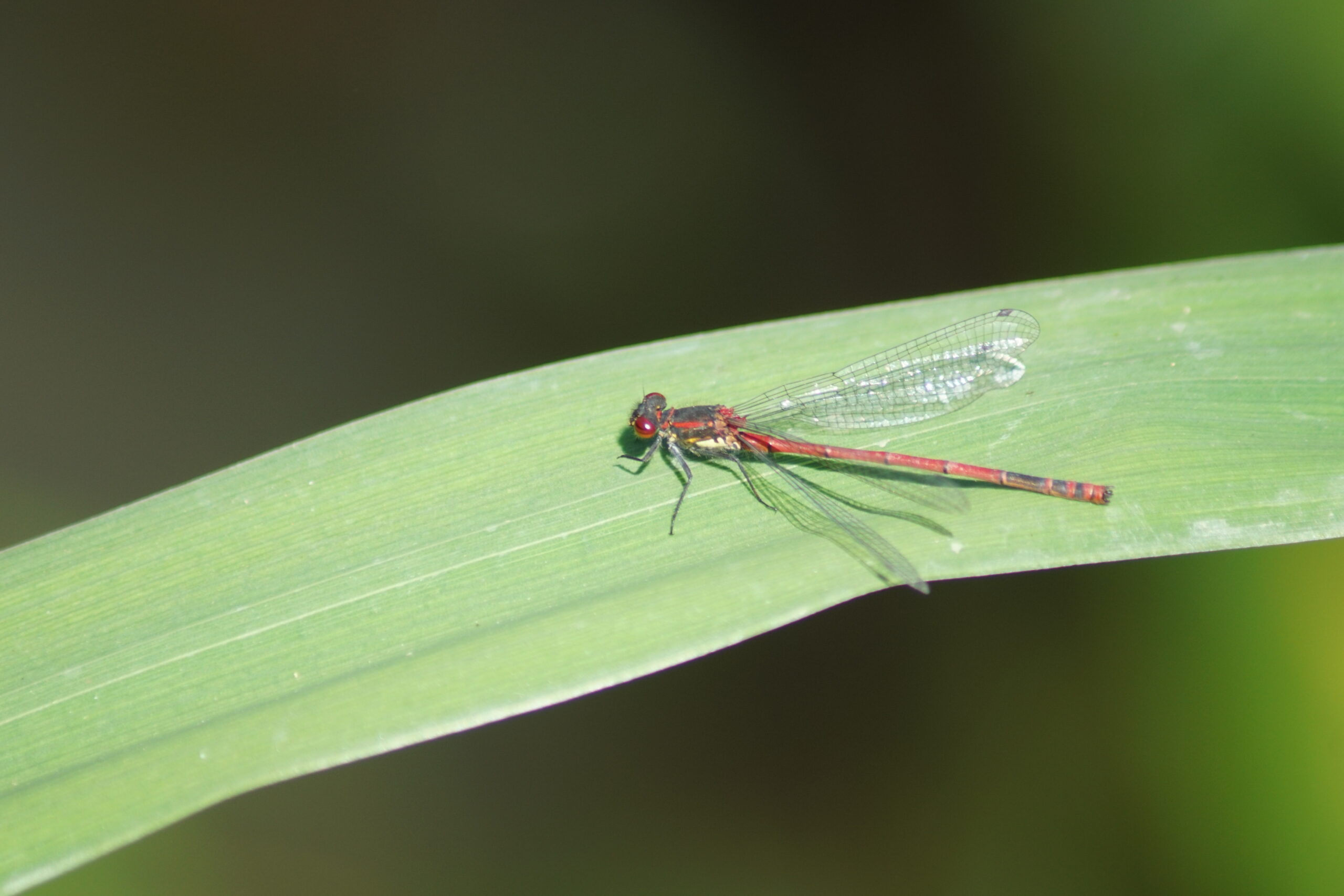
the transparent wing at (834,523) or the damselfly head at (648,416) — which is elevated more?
the damselfly head at (648,416)

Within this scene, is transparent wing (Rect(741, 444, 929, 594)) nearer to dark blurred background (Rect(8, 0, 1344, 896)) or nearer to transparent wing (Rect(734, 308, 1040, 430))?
transparent wing (Rect(734, 308, 1040, 430))

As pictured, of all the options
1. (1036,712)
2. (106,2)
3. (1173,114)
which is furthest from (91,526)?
(1173,114)

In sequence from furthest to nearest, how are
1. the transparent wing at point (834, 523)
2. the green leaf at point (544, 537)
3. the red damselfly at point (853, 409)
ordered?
the red damselfly at point (853, 409) < the transparent wing at point (834, 523) < the green leaf at point (544, 537)

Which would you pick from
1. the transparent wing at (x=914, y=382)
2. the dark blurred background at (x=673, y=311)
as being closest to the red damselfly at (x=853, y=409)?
the transparent wing at (x=914, y=382)

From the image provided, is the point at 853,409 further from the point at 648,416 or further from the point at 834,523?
the point at 648,416

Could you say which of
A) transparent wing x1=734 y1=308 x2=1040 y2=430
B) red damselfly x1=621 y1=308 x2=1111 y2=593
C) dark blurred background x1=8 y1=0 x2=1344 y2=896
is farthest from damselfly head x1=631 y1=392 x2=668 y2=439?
dark blurred background x1=8 y1=0 x2=1344 y2=896

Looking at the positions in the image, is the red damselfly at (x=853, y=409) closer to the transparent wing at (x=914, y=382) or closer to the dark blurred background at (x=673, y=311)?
the transparent wing at (x=914, y=382)

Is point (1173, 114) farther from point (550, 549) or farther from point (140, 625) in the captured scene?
point (140, 625)

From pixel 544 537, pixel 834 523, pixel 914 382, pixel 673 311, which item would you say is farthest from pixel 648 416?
pixel 673 311
